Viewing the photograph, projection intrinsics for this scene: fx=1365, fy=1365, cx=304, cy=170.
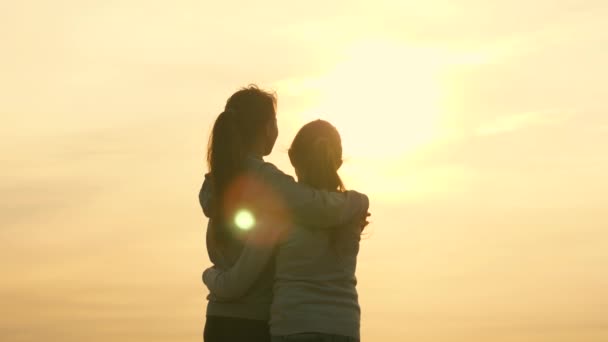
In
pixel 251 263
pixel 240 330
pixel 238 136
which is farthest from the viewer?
pixel 238 136

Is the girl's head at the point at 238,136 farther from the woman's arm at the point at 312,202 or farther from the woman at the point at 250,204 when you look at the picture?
the woman's arm at the point at 312,202

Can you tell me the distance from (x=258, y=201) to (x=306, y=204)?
0.37m

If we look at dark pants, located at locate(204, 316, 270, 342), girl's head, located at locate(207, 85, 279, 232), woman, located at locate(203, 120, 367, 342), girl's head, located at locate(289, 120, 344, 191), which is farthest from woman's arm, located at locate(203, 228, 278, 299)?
girl's head, located at locate(289, 120, 344, 191)

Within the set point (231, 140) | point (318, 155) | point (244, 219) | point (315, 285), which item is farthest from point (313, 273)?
point (231, 140)

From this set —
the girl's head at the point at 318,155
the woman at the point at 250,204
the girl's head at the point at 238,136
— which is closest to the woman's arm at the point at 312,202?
the woman at the point at 250,204

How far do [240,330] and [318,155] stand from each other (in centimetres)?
129

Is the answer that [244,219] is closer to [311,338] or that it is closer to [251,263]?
[251,263]

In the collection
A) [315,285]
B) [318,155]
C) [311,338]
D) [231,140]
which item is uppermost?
[231,140]

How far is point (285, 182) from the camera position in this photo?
911 cm

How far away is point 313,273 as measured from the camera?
9.04m

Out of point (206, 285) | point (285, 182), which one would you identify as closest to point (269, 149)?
point (285, 182)

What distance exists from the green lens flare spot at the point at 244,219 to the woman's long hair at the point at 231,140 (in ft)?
0.21

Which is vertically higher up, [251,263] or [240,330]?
[251,263]

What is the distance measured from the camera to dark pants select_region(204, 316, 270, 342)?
362 inches
